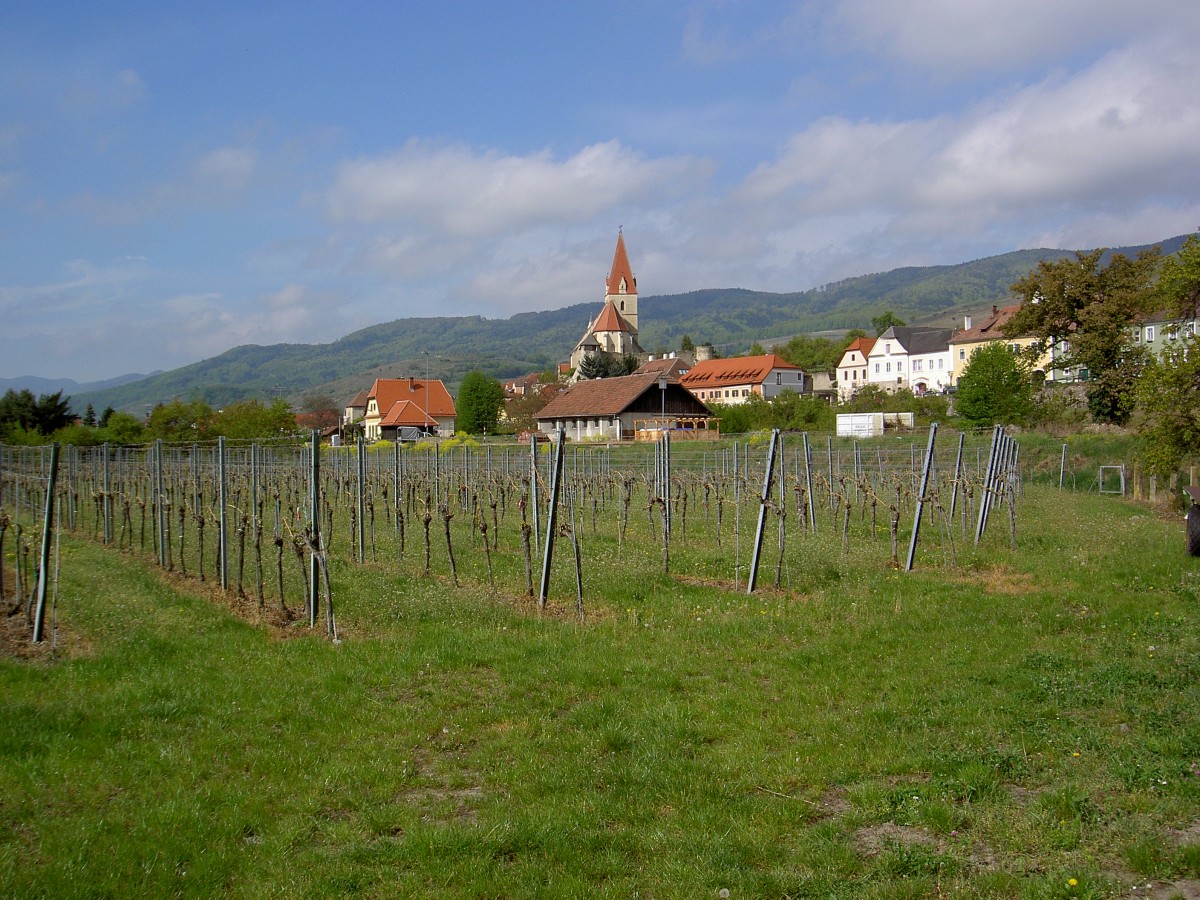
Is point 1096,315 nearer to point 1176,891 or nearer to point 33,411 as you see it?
point 1176,891

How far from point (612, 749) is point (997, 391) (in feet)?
144

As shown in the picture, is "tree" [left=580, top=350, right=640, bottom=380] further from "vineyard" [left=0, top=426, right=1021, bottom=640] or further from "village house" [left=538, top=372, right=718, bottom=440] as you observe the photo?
"vineyard" [left=0, top=426, right=1021, bottom=640]

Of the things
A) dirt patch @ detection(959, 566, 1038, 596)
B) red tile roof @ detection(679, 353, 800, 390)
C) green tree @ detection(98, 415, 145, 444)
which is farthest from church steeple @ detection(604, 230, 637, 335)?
dirt patch @ detection(959, 566, 1038, 596)

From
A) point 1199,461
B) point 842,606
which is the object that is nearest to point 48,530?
point 842,606

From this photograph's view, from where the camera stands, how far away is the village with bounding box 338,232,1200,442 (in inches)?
2285

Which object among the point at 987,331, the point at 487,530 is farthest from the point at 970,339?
the point at 487,530

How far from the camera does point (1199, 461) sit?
24359 mm

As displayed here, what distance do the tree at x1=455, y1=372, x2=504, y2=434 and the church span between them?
150ft

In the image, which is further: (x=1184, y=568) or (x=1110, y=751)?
(x=1184, y=568)

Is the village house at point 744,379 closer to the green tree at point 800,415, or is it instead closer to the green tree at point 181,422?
the green tree at point 800,415

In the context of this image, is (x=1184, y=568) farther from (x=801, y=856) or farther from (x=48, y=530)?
(x=48, y=530)

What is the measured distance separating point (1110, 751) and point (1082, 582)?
6.82 metres

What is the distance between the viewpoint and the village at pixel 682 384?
5803cm

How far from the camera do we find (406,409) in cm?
7888
